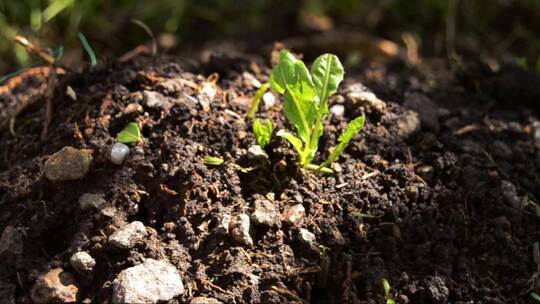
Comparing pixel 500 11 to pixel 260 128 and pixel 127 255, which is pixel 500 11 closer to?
pixel 260 128

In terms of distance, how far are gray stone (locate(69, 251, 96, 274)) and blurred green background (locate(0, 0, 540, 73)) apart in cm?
163

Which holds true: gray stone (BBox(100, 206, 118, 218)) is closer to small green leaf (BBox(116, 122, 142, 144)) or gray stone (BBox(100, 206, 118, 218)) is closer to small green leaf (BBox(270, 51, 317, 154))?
small green leaf (BBox(116, 122, 142, 144))

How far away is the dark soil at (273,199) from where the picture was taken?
1723mm

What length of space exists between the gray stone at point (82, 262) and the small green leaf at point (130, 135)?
347 mm

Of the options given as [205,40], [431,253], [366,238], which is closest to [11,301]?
[366,238]

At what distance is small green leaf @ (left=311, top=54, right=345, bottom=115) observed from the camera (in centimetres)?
184

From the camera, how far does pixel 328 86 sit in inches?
72.6

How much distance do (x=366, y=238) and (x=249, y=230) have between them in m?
0.30

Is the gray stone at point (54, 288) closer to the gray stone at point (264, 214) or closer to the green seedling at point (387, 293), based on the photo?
the gray stone at point (264, 214)

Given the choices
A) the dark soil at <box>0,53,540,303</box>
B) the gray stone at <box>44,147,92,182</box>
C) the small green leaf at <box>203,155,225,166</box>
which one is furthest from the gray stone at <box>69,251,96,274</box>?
the small green leaf at <box>203,155,225,166</box>

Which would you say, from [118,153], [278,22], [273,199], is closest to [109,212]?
[118,153]

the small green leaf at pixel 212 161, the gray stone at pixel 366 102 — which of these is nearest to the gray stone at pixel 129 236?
the small green leaf at pixel 212 161

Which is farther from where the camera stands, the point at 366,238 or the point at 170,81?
the point at 170,81

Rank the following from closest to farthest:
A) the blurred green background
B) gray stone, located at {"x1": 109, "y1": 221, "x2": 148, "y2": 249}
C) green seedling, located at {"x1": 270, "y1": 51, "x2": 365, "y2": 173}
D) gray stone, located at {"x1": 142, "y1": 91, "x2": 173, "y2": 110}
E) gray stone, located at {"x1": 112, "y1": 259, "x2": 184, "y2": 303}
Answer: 1. gray stone, located at {"x1": 112, "y1": 259, "x2": 184, "y2": 303}
2. gray stone, located at {"x1": 109, "y1": 221, "x2": 148, "y2": 249}
3. green seedling, located at {"x1": 270, "y1": 51, "x2": 365, "y2": 173}
4. gray stone, located at {"x1": 142, "y1": 91, "x2": 173, "y2": 110}
5. the blurred green background
